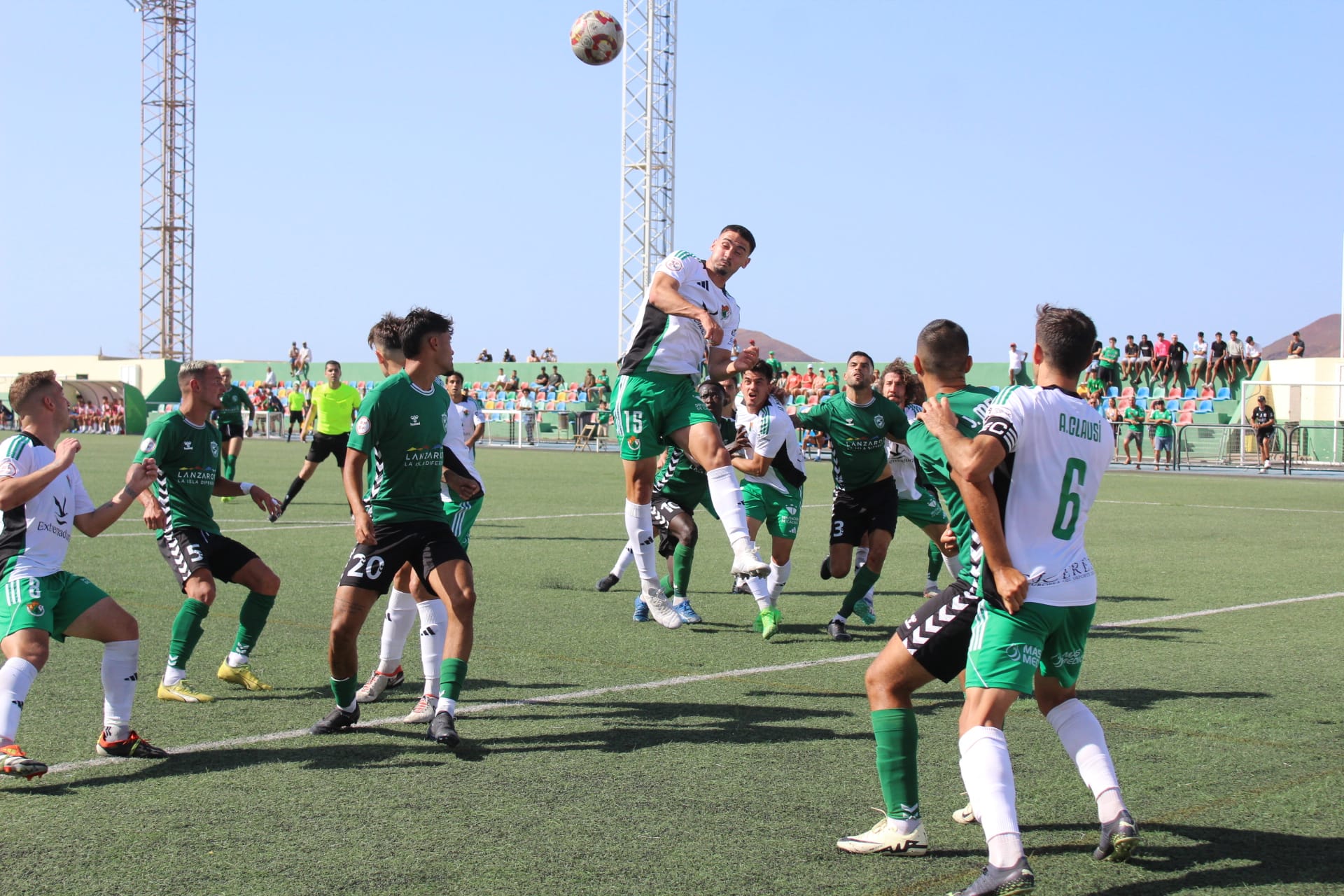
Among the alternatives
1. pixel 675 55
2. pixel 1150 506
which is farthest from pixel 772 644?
pixel 675 55

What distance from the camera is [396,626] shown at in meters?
6.93

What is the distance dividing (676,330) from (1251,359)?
110ft

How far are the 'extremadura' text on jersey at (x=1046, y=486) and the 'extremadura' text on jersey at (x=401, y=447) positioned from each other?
9.93 ft

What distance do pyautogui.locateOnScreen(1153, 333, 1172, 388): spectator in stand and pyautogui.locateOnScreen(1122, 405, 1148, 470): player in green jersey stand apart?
3.08 m

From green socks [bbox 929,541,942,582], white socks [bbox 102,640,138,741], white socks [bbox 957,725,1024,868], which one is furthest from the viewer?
green socks [bbox 929,541,942,582]

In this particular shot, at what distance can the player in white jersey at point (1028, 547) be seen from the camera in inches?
156

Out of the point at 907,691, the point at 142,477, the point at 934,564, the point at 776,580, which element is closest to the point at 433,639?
the point at 142,477

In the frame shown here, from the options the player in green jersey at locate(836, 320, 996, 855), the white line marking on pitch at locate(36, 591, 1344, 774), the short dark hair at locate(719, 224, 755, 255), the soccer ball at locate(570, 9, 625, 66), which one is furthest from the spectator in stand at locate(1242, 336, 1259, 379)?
the player in green jersey at locate(836, 320, 996, 855)

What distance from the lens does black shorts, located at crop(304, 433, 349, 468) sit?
1770cm

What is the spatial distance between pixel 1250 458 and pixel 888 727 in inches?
1261

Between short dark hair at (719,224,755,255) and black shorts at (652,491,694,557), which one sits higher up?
short dark hair at (719,224,755,255)

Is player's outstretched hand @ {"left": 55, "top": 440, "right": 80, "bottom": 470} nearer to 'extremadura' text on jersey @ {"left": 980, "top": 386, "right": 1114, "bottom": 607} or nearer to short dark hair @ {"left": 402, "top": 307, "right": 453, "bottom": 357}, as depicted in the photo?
short dark hair @ {"left": 402, "top": 307, "right": 453, "bottom": 357}

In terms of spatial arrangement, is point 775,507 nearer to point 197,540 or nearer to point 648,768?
point 197,540

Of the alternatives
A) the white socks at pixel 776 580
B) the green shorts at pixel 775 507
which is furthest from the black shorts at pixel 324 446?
the white socks at pixel 776 580
